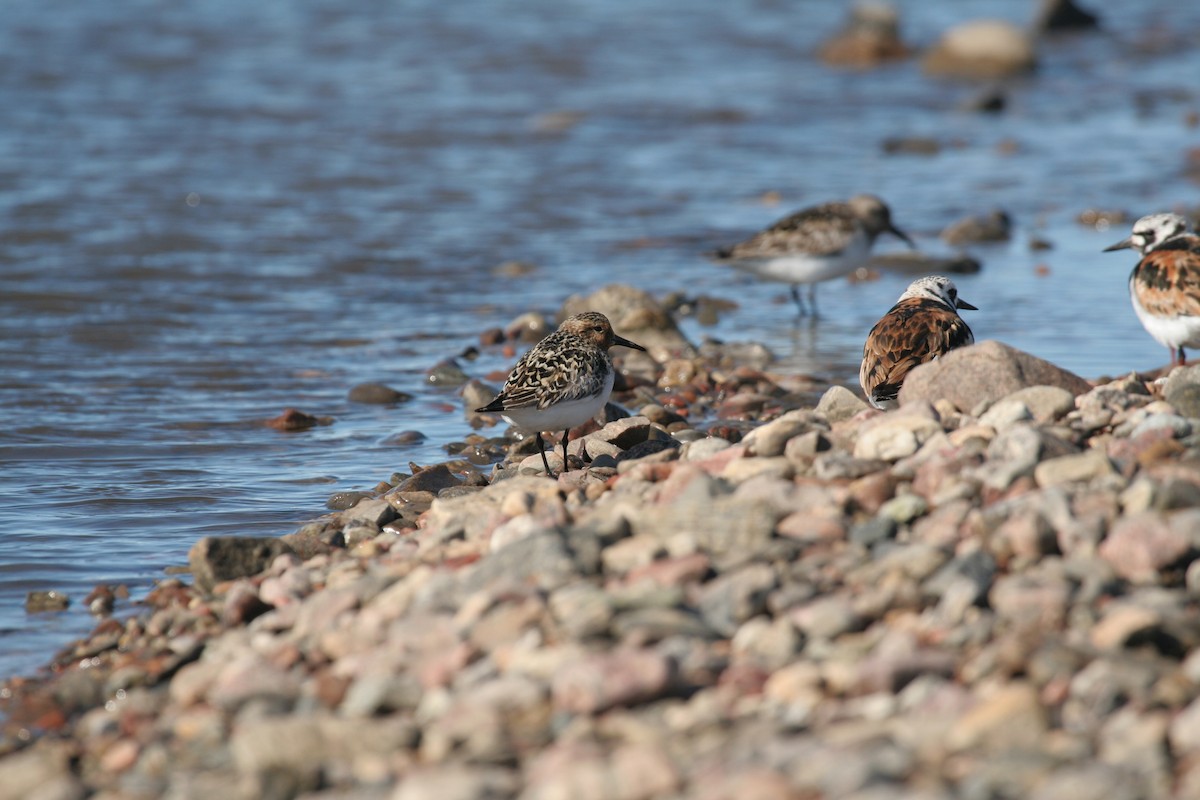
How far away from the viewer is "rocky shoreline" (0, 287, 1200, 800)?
427cm

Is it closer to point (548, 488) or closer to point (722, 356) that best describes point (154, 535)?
point (548, 488)

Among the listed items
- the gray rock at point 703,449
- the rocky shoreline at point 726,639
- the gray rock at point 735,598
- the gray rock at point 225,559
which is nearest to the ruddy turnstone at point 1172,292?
the rocky shoreline at point 726,639

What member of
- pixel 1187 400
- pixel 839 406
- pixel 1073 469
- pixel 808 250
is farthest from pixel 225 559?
pixel 808 250

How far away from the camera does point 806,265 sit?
490 inches

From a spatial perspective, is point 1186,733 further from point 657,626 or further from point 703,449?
point 703,449

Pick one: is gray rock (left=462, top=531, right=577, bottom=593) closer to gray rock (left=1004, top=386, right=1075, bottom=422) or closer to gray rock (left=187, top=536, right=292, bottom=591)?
gray rock (left=187, top=536, right=292, bottom=591)

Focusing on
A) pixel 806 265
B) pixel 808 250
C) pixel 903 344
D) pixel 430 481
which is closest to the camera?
pixel 903 344

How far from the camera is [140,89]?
23266mm

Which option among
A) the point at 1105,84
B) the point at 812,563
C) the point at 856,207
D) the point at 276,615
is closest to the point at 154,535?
the point at 276,615

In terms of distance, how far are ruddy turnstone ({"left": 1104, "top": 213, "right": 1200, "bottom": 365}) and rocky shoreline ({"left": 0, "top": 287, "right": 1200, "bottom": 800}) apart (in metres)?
1.65

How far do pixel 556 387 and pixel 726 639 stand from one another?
2649 mm

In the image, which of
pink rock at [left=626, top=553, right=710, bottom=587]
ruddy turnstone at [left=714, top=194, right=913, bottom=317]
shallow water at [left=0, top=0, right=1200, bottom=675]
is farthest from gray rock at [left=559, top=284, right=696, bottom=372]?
pink rock at [left=626, top=553, right=710, bottom=587]

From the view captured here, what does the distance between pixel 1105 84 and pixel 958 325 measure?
18.7 meters

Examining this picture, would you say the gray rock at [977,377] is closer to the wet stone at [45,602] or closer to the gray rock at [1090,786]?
the gray rock at [1090,786]
